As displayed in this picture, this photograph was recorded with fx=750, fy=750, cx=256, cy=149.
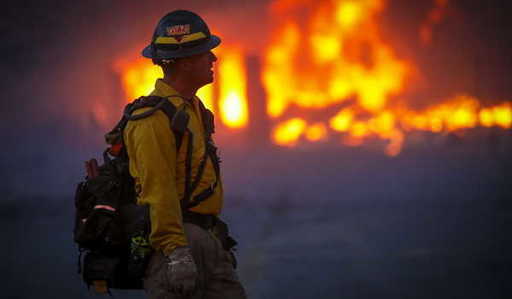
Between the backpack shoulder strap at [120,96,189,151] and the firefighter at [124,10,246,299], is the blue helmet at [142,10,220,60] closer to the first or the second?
the firefighter at [124,10,246,299]

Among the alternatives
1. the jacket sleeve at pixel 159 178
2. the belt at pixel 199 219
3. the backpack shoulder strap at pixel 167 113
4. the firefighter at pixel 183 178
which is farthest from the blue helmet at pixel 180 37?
the belt at pixel 199 219

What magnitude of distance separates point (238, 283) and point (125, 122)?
0.93m

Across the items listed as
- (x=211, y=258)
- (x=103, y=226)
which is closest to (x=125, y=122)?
(x=103, y=226)

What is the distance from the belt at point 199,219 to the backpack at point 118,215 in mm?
41

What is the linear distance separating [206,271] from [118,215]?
48 centimetres

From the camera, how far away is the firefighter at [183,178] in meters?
3.24

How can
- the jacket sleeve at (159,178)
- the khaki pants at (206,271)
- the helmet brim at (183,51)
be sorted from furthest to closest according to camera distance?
the helmet brim at (183,51), the khaki pants at (206,271), the jacket sleeve at (159,178)

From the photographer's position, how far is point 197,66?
3580 millimetres

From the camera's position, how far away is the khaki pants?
3363 mm

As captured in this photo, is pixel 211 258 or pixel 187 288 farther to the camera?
pixel 211 258

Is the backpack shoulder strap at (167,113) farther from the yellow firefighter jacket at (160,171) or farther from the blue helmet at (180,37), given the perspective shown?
the blue helmet at (180,37)

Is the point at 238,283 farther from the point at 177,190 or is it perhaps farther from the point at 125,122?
the point at 125,122

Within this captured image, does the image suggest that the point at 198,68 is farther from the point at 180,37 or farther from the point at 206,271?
the point at 206,271

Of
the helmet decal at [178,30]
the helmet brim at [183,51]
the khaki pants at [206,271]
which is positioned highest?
the helmet decal at [178,30]
